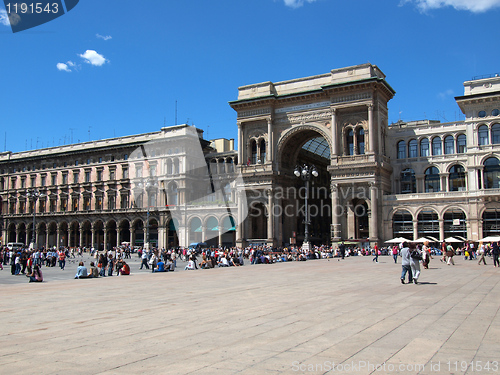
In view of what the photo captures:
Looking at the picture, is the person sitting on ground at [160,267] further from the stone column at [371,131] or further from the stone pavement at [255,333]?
the stone column at [371,131]

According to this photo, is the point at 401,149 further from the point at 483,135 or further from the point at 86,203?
the point at 86,203

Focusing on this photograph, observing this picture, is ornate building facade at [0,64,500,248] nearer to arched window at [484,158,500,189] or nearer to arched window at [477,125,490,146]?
arched window at [484,158,500,189]

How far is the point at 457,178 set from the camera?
58.6 meters

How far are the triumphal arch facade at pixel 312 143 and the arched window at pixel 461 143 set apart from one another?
28.1 feet

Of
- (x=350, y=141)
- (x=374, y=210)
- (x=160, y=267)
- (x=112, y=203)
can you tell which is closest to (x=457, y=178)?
(x=374, y=210)

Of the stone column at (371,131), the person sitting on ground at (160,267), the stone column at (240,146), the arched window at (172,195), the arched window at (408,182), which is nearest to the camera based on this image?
the person sitting on ground at (160,267)

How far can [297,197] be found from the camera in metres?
71.1

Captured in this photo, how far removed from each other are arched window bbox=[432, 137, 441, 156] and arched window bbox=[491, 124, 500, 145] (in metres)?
6.29

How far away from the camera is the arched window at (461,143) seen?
192ft

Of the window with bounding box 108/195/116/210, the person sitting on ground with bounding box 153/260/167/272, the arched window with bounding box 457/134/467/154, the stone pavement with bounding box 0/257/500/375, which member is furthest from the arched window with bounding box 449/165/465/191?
the window with bounding box 108/195/116/210

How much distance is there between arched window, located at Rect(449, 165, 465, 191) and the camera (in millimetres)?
58156

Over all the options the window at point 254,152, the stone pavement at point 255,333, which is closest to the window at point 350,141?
the window at point 254,152

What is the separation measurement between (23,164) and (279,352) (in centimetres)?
10194

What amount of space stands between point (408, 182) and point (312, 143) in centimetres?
1895
